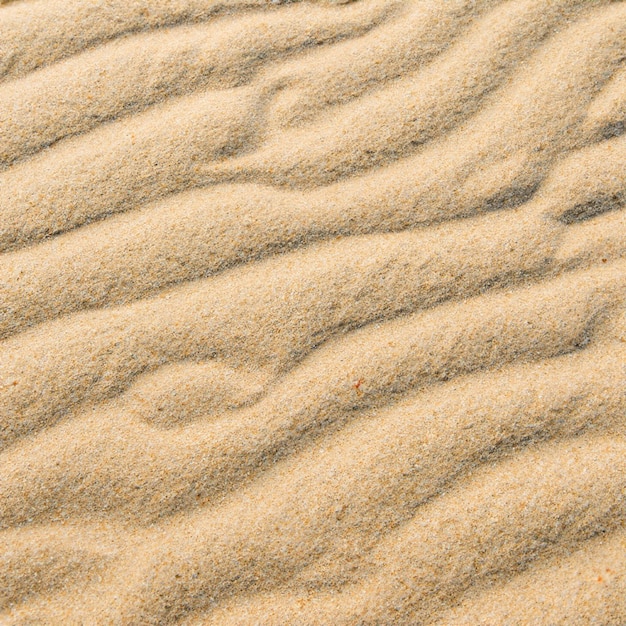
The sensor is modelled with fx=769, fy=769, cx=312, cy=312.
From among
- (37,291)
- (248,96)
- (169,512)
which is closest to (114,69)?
(248,96)

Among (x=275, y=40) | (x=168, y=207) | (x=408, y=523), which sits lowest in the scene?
(x=408, y=523)

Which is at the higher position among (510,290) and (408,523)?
(510,290)

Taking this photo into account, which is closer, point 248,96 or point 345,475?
point 345,475

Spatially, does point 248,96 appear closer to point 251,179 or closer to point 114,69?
point 251,179

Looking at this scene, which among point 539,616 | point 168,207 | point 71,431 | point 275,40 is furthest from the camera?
point 275,40

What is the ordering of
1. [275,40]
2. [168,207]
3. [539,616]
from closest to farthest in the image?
[539,616] → [168,207] → [275,40]

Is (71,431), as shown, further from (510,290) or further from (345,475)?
(510,290)

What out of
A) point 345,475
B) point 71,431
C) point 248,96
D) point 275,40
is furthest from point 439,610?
point 275,40
